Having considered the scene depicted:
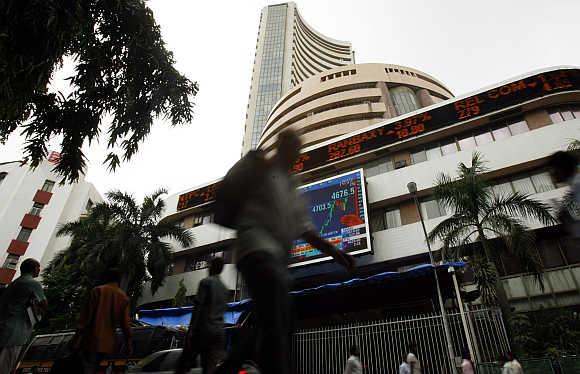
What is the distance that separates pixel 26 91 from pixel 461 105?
61.3ft

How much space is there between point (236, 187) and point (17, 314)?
3164 mm

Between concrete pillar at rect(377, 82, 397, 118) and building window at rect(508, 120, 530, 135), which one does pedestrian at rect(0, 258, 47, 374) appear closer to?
building window at rect(508, 120, 530, 135)

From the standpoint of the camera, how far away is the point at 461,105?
17359 mm

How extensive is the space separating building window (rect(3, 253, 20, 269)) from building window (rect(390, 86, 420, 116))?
36.8 m

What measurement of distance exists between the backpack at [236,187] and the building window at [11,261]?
35.4 meters

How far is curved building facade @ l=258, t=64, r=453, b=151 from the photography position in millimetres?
29719

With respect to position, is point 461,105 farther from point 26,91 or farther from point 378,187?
point 26,91

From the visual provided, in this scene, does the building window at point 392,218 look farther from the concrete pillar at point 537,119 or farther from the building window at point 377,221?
the concrete pillar at point 537,119

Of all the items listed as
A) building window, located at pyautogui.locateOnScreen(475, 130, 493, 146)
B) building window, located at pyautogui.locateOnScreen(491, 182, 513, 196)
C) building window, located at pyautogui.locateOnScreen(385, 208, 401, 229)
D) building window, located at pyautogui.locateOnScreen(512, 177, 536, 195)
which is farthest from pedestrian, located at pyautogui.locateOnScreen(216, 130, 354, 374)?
building window, located at pyautogui.locateOnScreen(475, 130, 493, 146)

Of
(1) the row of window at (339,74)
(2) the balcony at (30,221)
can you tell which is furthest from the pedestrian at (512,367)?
(2) the balcony at (30,221)

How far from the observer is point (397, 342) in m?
9.60

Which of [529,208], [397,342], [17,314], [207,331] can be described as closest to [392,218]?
[529,208]

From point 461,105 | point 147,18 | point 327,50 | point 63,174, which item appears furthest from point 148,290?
point 327,50

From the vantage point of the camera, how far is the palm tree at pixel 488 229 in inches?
361
